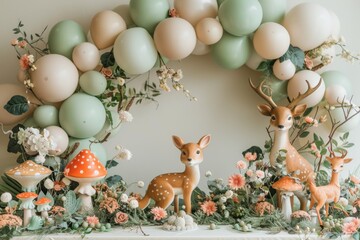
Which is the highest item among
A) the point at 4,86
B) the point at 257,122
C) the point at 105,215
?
the point at 4,86

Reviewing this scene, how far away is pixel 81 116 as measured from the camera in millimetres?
1689

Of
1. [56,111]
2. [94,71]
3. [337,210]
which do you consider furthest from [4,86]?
[337,210]

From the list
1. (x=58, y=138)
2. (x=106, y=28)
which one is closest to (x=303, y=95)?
(x=106, y=28)

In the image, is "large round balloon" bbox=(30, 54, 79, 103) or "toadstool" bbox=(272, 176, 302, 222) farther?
"large round balloon" bbox=(30, 54, 79, 103)

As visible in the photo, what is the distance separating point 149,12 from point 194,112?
1.32ft

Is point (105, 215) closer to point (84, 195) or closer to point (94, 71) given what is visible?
point (84, 195)

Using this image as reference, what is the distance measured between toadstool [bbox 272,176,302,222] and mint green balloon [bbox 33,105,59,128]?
0.73 metres

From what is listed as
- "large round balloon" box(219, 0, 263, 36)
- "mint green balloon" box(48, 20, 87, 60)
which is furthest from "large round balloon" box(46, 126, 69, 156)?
"large round balloon" box(219, 0, 263, 36)

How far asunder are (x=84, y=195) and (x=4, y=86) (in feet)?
1.56

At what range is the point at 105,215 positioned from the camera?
64.1 inches

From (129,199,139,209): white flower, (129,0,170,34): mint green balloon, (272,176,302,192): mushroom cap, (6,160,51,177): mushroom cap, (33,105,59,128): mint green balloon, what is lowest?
(129,199,139,209): white flower

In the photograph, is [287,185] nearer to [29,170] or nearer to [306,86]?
[306,86]

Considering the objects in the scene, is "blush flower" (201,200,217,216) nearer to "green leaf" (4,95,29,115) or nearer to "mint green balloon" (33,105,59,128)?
"mint green balloon" (33,105,59,128)

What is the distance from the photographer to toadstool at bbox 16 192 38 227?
5.07 feet
